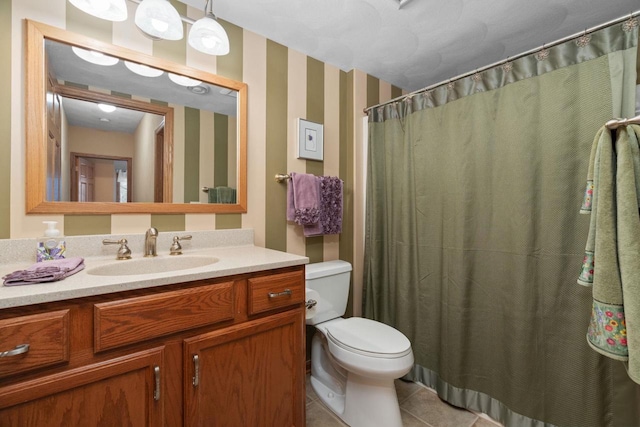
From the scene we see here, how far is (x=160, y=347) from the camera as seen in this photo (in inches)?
35.5

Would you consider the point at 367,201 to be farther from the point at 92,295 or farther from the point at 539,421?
the point at 92,295

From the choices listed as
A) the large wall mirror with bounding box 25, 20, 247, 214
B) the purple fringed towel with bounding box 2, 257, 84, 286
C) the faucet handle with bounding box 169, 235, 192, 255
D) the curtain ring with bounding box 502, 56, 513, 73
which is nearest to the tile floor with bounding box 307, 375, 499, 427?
the faucet handle with bounding box 169, 235, 192, 255

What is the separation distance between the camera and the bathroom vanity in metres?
0.73

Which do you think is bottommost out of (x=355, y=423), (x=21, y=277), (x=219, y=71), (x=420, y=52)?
A: (x=355, y=423)

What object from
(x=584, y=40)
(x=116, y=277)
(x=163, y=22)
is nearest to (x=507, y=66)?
(x=584, y=40)

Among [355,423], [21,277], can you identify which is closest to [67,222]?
[21,277]

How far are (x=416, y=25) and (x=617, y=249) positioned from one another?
1439 millimetres

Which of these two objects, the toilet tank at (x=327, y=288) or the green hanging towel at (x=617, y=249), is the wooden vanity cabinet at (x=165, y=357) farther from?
the green hanging towel at (x=617, y=249)

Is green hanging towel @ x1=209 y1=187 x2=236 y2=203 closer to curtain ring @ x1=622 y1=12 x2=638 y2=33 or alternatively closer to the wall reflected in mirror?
the wall reflected in mirror

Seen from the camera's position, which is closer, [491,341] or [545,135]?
[545,135]

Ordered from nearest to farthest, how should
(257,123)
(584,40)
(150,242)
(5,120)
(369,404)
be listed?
(5,120) → (584,40) → (150,242) → (369,404) → (257,123)

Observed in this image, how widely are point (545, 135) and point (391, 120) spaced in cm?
90

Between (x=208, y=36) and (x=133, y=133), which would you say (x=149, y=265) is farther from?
(x=208, y=36)

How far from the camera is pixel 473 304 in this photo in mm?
1568
